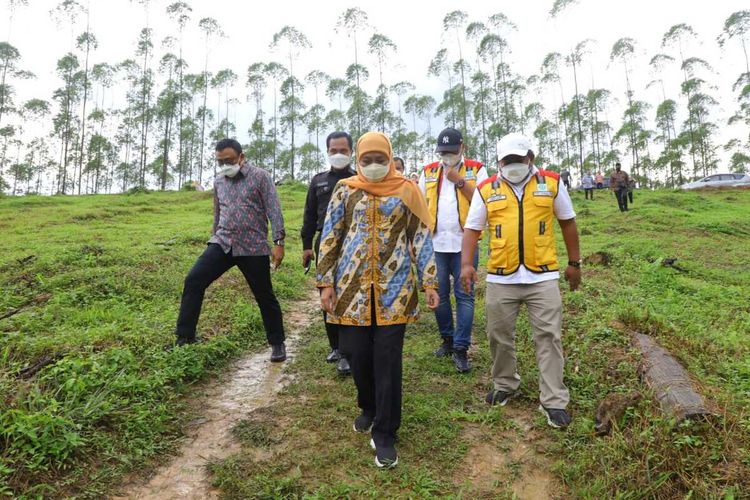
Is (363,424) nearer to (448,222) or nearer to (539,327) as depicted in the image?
(539,327)

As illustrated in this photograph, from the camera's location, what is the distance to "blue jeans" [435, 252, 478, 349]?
369cm

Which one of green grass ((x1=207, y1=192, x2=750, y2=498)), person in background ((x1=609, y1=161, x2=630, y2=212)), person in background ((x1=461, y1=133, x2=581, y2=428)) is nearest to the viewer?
green grass ((x1=207, y1=192, x2=750, y2=498))

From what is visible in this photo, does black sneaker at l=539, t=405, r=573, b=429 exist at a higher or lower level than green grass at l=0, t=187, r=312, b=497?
lower

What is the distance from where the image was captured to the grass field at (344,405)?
2201mm

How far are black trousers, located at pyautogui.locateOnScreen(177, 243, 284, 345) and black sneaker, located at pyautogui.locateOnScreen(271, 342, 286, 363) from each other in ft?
0.17

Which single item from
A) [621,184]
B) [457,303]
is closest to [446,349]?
[457,303]

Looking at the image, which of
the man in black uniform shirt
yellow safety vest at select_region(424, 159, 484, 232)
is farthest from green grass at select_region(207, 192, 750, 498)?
yellow safety vest at select_region(424, 159, 484, 232)

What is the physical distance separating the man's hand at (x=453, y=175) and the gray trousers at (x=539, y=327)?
3.60 ft

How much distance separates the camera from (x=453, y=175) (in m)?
3.72

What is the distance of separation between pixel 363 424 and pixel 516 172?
196 centimetres

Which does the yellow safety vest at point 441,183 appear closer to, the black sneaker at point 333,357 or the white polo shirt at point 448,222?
the white polo shirt at point 448,222

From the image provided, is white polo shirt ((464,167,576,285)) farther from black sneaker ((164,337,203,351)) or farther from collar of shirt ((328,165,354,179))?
black sneaker ((164,337,203,351))

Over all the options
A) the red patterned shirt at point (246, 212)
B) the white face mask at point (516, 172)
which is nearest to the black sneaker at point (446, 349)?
the white face mask at point (516, 172)

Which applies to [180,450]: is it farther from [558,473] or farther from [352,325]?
[558,473]
